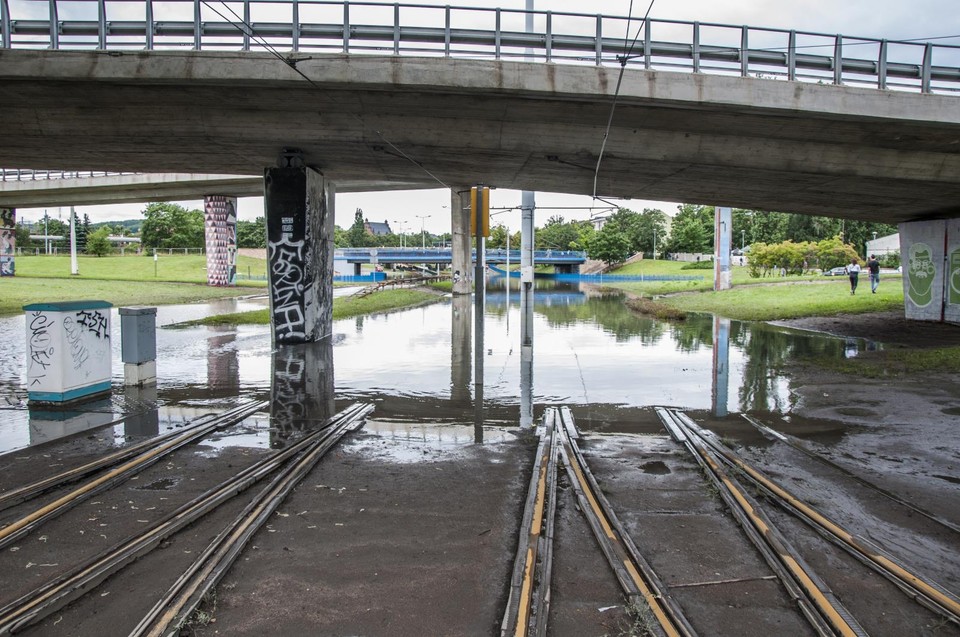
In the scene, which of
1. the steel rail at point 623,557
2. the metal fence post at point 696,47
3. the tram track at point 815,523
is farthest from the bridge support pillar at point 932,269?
the steel rail at point 623,557

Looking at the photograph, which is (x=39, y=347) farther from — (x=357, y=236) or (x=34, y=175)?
(x=357, y=236)

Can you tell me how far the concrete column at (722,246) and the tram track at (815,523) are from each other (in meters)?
34.4

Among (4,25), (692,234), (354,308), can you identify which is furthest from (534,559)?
(692,234)

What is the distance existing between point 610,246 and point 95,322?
3377 inches

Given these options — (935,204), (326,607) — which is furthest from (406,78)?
(935,204)

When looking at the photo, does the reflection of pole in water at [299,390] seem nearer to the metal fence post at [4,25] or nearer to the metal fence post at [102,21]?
the metal fence post at [102,21]

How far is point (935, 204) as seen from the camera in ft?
66.1

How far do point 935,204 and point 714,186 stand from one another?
7069 millimetres

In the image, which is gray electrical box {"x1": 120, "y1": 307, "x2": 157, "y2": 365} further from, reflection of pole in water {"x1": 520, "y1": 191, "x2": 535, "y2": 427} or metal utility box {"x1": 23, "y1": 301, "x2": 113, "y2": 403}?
reflection of pole in water {"x1": 520, "y1": 191, "x2": 535, "y2": 427}

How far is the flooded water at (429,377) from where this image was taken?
9391 mm

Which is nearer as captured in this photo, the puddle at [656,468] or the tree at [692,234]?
the puddle at [656,468]

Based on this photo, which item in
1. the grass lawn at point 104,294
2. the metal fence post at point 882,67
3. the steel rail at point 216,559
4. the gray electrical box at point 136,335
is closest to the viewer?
the steel rail at point 216,559

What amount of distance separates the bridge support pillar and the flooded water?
18.2 ft

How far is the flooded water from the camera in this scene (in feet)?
30.8
